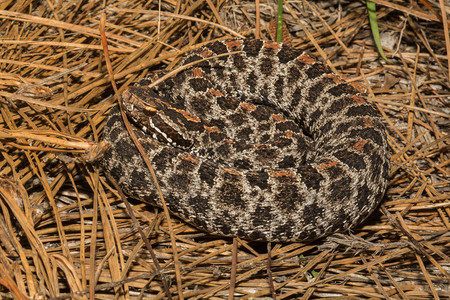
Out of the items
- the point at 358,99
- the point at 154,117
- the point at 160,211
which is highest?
the point at 154,117

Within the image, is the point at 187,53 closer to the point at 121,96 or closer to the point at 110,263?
the point at 121,96

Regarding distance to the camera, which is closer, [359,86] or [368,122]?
[368,122]

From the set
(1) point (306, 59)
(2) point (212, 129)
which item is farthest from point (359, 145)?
(2) point (212, 129)

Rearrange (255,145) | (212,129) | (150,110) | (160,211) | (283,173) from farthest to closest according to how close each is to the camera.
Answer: (212,129) → (255,145) → (150,110) → (160,211) → (283,173)

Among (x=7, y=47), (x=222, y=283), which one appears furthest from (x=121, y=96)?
(x=222, y=283)

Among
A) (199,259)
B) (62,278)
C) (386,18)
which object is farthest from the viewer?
(386,18)

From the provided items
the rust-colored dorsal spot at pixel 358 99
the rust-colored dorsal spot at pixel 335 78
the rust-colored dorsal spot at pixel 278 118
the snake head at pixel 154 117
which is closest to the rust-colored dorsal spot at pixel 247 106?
the rust-colored dorsal spot at pixel 278 118

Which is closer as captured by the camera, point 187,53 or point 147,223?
point 147,223

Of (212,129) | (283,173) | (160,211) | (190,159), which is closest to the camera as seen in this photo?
(283,173)

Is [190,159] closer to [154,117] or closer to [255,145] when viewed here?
[154,117]
